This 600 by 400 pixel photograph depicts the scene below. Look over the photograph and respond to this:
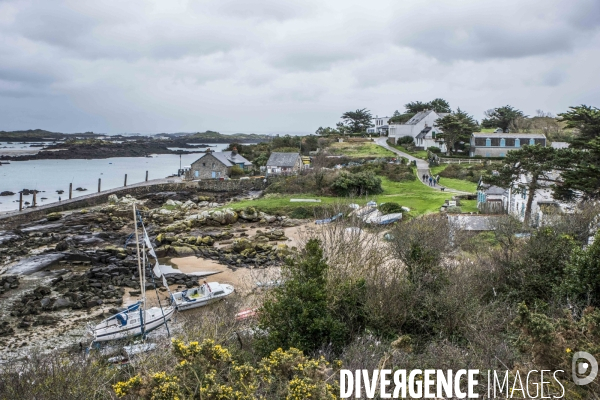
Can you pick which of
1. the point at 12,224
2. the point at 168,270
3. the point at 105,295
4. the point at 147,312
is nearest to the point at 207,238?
the point at 168,270

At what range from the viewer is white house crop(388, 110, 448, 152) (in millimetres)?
67688

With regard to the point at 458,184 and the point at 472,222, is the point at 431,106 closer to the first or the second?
the point at 458,184

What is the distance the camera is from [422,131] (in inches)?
2788

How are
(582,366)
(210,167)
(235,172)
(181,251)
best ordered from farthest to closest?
1. (235,172)
2. (210,167)
3. (181,251)
4. (582,366)

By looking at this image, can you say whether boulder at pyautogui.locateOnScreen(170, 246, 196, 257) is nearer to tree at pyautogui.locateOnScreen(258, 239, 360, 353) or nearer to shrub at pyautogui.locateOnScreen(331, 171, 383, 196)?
tree at pyautogui.locateOnScreen(258, 239, 360, 353)

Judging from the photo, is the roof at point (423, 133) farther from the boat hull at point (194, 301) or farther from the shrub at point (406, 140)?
the boat hull at point (194, 301)

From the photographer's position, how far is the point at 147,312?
58.6 ft

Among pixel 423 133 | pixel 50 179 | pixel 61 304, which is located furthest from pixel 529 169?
pixel 50 179

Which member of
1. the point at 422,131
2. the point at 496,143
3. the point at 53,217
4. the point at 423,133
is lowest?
the point at 53,217

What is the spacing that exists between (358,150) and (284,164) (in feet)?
45.6

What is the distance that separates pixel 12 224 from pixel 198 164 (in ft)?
89.4

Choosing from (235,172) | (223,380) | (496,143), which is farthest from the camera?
(235,172)

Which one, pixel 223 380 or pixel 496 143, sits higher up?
pixel 496 143

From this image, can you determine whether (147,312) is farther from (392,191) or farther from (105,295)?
(392,191)
